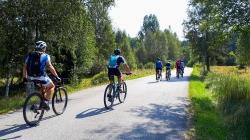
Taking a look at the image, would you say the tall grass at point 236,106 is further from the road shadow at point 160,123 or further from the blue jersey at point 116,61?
the blue jersey at point 116,61

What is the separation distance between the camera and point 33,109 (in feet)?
35.3

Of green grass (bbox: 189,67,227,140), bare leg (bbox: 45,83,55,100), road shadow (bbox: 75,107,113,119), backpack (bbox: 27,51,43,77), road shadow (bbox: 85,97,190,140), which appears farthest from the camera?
road shadow (bbox: 75,107,113,119)

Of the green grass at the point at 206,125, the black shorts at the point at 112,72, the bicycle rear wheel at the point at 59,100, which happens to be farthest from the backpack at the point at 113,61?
the green grass at the point at 206,125

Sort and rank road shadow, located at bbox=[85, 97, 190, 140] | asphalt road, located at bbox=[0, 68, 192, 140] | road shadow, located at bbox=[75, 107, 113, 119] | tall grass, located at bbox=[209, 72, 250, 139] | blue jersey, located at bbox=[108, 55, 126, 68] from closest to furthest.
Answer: asphalt road, located at bbox=[0, 68, 192, 140] → road shadow, located at bbox=[85, 97, 190, 140] → tall grass, located at bbox=[209, 72, 250, 139] → road shadow, located at bbox=[75, 107, 113, 119] → blue jersey, located at bbox=[108, 55, 126, 68]

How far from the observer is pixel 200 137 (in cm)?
981

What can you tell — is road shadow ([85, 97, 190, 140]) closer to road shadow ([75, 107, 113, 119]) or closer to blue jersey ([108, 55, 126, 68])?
road shadow ([75, 107, 113, 119])

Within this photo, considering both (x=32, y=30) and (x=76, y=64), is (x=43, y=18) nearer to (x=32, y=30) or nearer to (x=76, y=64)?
(x=32, y=30)

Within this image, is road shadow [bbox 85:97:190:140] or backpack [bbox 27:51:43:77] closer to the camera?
road shadow [bbox 85:97:190:140]

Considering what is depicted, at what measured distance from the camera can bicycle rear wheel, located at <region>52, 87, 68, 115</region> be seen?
40.9ft

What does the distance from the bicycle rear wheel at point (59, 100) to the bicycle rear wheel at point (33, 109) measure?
3.96 ft

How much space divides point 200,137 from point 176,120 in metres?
2.54

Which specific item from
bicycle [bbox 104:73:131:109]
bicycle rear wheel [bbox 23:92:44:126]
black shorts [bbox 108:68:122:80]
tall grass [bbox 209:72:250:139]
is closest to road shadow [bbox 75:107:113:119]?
bicycle [bbox 104:73:131:109]

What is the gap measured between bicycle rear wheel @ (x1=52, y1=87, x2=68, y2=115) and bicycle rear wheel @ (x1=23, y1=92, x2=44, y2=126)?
121 cm

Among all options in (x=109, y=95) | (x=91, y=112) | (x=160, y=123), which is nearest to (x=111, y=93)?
(x=109, y=95)
